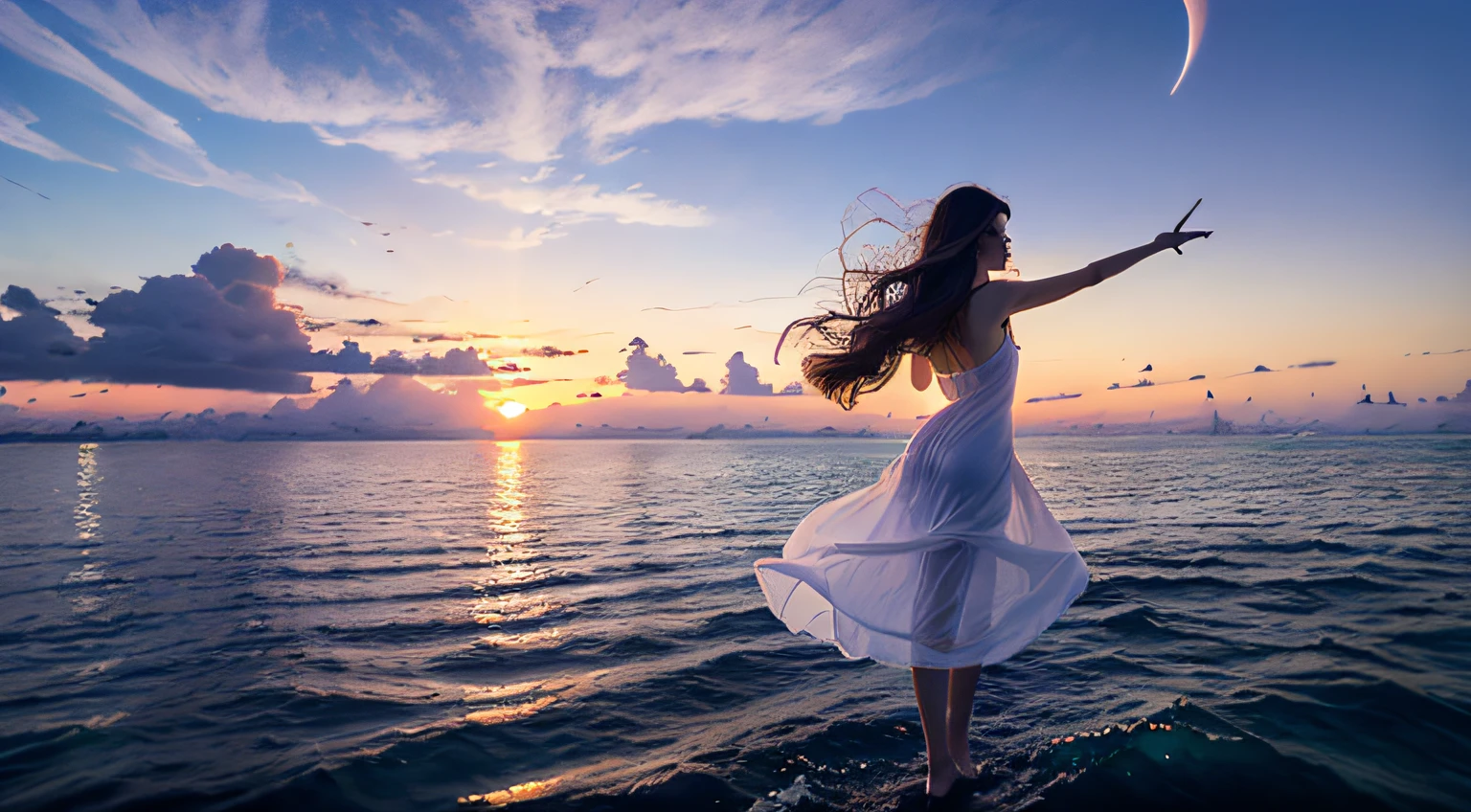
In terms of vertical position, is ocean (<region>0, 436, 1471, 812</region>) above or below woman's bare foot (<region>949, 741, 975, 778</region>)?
below

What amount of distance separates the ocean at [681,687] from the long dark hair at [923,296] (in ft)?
7.45

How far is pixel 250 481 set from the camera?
34.0 metres

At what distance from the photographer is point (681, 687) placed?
515 cm

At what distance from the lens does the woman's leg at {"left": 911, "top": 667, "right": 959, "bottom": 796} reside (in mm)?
3398

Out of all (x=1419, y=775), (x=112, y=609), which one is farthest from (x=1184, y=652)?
(x=112, y=609)

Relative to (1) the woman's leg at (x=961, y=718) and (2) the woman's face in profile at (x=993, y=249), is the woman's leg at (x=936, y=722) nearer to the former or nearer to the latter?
(1) the woman's leg at (x=961, y=718)

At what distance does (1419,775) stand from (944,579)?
2592mm

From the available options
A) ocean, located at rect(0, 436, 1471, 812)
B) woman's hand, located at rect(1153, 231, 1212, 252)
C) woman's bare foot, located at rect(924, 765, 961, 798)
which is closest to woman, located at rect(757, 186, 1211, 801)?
woman's bare foot, located at rect(924, 765, 961, 798)

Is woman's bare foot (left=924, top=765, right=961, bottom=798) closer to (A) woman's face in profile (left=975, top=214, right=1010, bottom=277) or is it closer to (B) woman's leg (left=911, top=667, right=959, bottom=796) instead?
(B) woman's leg (left=911, top=667, right=959, bottom=796)

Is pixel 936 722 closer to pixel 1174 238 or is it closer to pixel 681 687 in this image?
pixel 681 687

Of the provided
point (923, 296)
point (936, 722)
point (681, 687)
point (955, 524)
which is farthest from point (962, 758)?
point (923, 296)

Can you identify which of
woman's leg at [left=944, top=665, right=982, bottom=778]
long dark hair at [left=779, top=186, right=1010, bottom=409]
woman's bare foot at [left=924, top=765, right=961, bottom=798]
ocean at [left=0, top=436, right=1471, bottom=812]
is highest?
long dark hair at [left=779, top=186, right=1010, bottom=409]

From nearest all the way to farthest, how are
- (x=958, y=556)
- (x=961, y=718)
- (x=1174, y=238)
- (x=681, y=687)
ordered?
1. (x=1174, y=238)
2. (x=958, y=556)
3. (x=961, y=718)
4. (x=681, y=687)

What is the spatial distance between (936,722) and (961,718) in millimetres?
231
